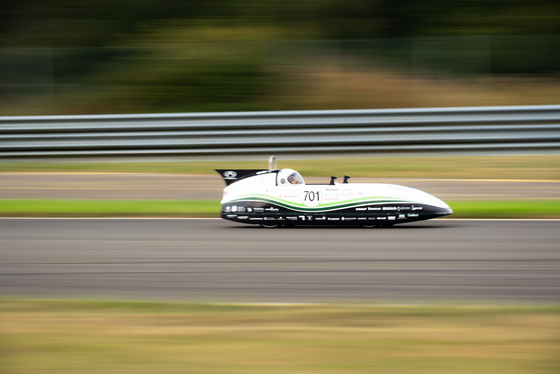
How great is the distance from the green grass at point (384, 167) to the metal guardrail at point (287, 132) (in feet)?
0.86

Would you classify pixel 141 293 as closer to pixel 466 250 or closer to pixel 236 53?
pixel 466 250

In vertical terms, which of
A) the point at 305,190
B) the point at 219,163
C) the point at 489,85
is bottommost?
the point at 305,190

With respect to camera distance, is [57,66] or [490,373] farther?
[57,66]

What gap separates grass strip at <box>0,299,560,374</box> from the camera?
402 centimetres

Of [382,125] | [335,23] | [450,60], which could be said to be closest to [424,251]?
[382,125]

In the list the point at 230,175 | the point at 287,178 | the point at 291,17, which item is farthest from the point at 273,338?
the point at 291,17

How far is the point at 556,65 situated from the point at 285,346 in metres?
14.1

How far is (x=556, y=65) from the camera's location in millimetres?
16328

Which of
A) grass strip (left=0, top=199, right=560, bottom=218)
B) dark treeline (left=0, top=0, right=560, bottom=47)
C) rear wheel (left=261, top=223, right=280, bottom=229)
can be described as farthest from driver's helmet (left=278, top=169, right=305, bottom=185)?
dark treeline (left=0, top=0, right=560, bottom=47)

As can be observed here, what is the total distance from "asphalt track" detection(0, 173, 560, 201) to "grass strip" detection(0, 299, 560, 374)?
6766 mm

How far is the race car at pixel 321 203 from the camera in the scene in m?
8.76

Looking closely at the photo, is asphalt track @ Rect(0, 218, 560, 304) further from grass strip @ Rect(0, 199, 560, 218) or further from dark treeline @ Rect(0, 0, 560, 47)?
dark treeline @ Rect(0, 0, 560, 47)

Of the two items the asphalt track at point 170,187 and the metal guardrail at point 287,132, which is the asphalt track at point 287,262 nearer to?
the asphalt track at point 170,187

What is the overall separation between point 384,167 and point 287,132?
2.19 meters
